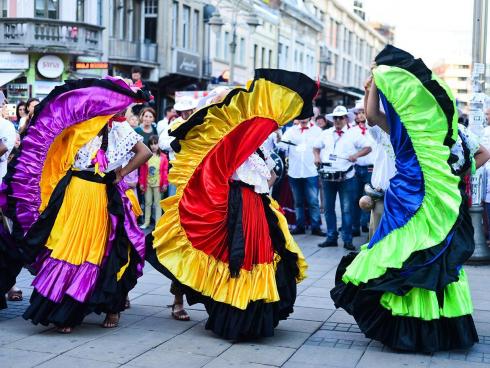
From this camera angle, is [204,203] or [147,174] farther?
[147,174]

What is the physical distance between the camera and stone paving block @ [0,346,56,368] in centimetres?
536

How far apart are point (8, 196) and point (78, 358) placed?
158 centimetres

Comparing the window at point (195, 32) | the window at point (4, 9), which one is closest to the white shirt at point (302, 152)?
the window at point (4, 9)

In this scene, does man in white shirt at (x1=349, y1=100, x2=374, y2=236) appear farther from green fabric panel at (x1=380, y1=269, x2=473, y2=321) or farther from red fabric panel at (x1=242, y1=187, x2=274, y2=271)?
green fabric panel at (x1=380, y1=269, x2=473, y2=321)

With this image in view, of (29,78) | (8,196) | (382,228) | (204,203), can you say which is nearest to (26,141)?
(8,196)

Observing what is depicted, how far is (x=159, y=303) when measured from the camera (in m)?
7.42

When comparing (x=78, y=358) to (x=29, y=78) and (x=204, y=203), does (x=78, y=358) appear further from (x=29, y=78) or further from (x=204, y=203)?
(x=29, y=78)

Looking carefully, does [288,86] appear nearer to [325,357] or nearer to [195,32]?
[325,357]

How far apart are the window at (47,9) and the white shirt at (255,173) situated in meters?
25.5

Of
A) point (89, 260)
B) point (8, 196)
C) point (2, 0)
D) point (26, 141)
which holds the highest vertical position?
point (2, 0)

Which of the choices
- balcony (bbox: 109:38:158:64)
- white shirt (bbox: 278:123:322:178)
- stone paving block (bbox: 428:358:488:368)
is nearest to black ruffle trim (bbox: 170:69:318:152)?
stone paving block (bbox: 428:358:488:368)

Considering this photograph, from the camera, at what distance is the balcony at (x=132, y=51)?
32906 mm

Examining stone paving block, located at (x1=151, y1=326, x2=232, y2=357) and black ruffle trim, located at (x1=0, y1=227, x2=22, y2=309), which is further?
black ruffle trim, located at (x1=0, y1=227, x2=22, y2=309)

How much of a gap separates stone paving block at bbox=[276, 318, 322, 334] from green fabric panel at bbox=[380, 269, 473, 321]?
0.96m
